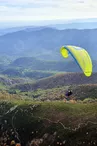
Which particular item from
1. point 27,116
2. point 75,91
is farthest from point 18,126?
point 75,91

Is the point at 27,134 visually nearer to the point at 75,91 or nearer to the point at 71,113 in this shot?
the point at 71,113

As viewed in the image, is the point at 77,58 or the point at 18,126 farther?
the point at 18,126

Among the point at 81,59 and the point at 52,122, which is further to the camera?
the point at 52,122

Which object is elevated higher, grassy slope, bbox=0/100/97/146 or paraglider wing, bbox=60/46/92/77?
paraglider wing, bbox=60/46/92/77

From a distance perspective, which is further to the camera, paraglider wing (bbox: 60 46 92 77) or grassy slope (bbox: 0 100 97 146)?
grassy slope (bbox: 0 100 97 146)

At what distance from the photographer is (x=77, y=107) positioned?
236ft

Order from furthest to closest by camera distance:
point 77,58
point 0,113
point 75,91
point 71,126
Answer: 1. point 75,91
2. point 0,113
3. point 71,126
4. point 77,58

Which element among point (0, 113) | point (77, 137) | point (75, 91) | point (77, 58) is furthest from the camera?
point (75, 91)

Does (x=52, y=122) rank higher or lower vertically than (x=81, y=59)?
lower

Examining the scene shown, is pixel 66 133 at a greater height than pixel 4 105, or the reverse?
pixel 66 133

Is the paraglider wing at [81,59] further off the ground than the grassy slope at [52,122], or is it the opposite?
the paraglider wing at [81,59]

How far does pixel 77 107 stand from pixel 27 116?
1177 centimetres

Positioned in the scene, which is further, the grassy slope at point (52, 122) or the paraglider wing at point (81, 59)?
the grassy slope at point (52, 122)

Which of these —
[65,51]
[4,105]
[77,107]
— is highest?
[65,51]
